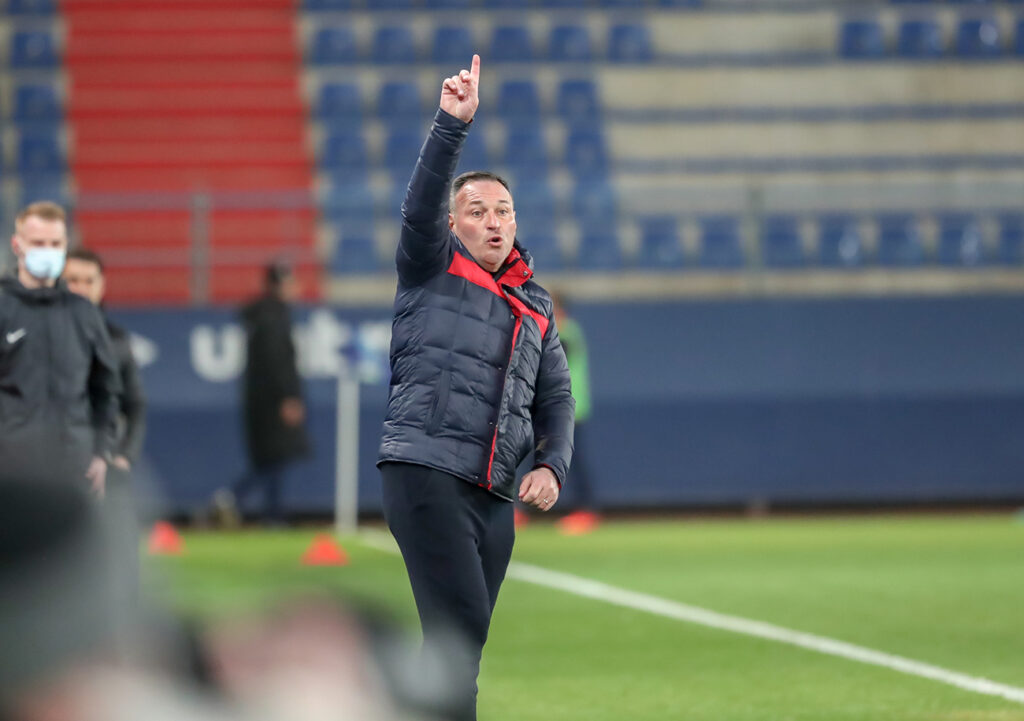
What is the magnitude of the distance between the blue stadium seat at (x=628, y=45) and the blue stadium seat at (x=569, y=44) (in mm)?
361

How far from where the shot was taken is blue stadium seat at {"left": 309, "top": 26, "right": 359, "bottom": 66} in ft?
80.1

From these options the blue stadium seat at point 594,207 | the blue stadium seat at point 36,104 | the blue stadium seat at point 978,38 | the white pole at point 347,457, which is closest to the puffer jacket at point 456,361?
the white pole at point 347,457

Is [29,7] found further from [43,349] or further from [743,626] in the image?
[43,349]

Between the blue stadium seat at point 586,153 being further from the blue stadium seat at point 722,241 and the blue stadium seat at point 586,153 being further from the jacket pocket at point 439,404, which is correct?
the jacket pocket at point 439,404

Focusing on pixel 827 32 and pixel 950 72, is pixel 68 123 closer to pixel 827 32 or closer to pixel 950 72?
pixel 827 32

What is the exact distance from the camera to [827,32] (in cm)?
2489

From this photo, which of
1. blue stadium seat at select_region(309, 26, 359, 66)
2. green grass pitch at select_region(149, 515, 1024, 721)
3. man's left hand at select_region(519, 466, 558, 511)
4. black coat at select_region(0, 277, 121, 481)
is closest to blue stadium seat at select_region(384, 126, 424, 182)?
blue stadium seat at select_region(309, 26, 359, 66)

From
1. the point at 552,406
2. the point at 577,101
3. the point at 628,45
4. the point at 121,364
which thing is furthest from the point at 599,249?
the point at 552,406

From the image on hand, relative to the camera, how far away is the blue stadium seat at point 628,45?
967 inches

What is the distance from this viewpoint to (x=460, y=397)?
5578 mm

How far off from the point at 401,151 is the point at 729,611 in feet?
43.7

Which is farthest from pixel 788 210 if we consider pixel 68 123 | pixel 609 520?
pixel 68 123

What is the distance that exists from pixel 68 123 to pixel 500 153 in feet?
20.7

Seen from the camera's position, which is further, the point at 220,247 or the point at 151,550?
the point at 220,247
